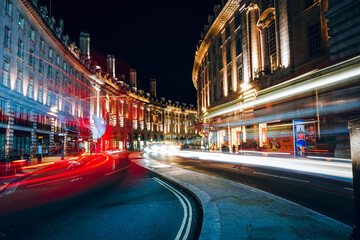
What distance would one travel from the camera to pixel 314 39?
2086cm

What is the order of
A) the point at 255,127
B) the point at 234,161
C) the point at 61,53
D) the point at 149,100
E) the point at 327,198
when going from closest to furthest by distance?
the point at 327,198 → the point at 234,161 → the point at 255,127 → the point at 61,53 → the point at 149,100

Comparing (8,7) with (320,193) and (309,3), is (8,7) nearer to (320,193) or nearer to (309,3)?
(309,3)

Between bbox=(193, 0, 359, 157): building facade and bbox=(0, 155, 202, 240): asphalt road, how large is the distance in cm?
1339

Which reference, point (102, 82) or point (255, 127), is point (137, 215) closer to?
point (255, 127)

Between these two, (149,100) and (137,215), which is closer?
(137,215)

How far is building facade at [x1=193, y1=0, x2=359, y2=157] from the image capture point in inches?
629

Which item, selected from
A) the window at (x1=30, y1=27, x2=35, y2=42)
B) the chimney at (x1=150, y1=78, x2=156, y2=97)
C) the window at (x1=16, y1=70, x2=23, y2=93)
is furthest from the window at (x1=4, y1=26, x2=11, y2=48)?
the chimney at (x1=150, y1=78, x2=156, y2=97)

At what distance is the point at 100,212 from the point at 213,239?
3458 mm

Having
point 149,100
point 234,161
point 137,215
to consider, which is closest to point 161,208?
point 137,215

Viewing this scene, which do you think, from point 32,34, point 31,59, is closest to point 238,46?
point 32,34

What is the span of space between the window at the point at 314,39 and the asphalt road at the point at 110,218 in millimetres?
18957

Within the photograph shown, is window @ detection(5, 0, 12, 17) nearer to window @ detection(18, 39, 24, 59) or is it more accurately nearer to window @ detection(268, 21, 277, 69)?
window @ detection(18, 39, 24, 59)

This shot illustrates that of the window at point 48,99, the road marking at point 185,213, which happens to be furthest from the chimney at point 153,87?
the road marking at point 185,213

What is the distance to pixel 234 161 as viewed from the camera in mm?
19547
